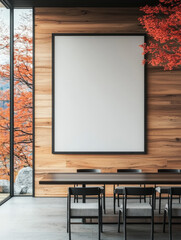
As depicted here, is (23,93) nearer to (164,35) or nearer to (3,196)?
(3,196)

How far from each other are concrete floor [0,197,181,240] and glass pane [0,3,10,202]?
56 centimetres

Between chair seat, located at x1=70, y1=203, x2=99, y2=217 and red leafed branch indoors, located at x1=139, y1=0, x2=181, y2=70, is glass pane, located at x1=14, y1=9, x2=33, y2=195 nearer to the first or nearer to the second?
red leafed branch indoors, located at x1=139, y1=0, x2=181, y2=70

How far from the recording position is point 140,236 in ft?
14.7

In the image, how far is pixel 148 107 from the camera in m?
6.95

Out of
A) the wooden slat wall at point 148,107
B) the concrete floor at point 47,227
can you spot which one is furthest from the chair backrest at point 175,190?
the wooden slat wall at point 148,107

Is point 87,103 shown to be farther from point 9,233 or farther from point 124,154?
point 9,233

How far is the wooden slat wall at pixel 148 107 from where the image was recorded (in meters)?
6.91

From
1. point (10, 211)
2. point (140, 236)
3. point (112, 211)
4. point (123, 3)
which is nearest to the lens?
point (140, 236)

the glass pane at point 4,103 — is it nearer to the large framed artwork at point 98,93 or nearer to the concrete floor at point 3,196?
the concrete floor at point 3,196

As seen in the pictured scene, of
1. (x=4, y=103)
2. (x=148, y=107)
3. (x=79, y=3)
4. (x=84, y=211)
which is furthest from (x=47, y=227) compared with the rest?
(x=79, y=3)

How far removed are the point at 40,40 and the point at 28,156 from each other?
2.44 metres

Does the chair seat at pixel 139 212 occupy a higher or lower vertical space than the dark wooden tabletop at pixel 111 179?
lower

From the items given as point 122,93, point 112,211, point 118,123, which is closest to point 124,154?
point 118,123

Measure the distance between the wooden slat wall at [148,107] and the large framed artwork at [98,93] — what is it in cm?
15
